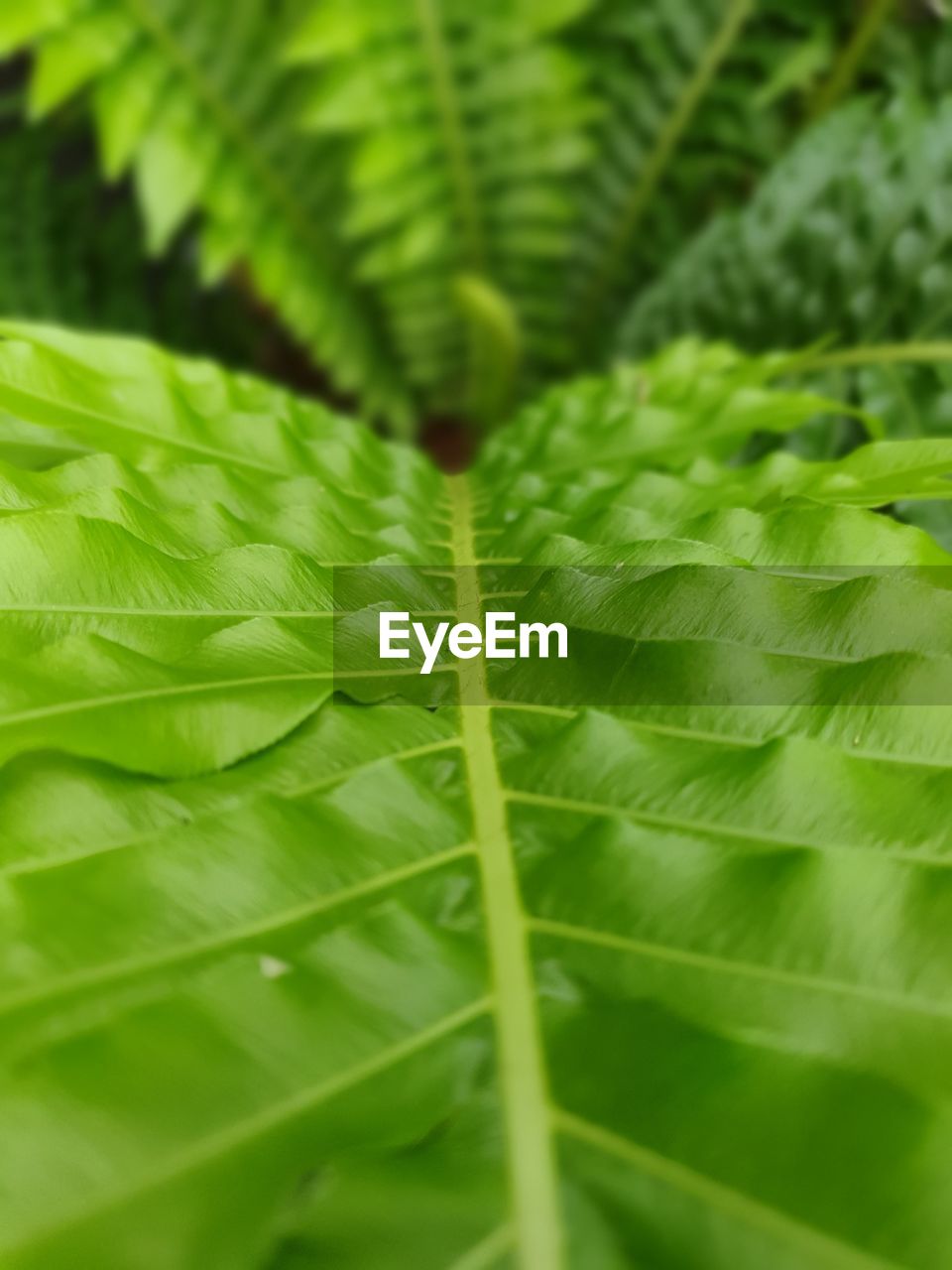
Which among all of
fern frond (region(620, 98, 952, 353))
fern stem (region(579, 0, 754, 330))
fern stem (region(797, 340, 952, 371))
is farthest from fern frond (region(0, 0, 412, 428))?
fern stem (region(797, 340, 952, 371))

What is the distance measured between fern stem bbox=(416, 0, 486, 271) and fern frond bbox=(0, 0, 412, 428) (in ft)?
0.49

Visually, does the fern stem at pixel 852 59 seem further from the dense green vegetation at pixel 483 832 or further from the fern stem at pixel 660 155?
the dense green vegetation at pixel 483 832

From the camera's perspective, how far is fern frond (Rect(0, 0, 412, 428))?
0.88 metres

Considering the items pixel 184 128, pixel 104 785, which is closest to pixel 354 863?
pixel 104 785

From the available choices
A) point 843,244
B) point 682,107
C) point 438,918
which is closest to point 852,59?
point 682,107

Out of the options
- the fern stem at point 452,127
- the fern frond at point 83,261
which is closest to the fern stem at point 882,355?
the fern stem at point 452,127

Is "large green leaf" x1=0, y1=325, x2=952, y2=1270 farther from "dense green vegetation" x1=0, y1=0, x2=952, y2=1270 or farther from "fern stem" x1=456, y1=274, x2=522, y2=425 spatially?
"fern stem" x1=456, y1=274, x2=522, y2=425

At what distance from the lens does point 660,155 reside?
105 centimetres

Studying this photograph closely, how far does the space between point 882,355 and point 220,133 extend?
69cm

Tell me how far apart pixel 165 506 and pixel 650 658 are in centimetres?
21

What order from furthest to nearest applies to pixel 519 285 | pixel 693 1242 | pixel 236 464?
pixel 519 285 → pixel 236 464 → pixel 693 1242

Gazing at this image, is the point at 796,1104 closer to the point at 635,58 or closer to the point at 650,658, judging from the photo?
the point at 650,658

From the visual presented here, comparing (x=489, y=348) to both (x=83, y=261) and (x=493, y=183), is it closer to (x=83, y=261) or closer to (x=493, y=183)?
(x=493, y=183)

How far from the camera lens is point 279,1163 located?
0.74 ft
